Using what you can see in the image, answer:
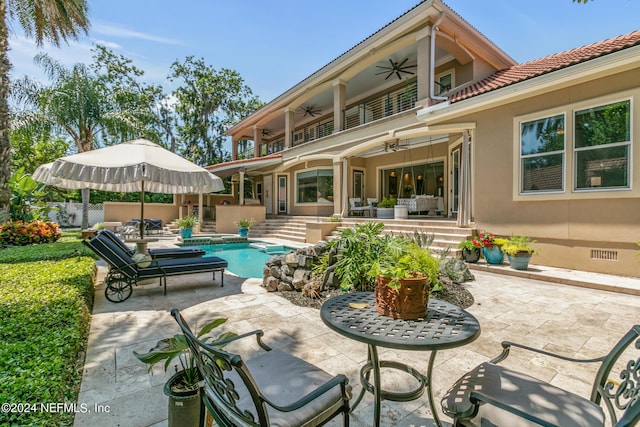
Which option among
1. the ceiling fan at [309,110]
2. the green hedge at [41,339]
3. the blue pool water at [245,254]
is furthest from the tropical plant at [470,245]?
the ceiling fan at [309,110]

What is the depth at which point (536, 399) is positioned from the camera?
175 cm

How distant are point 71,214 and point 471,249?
79.6 feet

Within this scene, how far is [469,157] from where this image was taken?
9648 millimetres

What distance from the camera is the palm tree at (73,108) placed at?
14.9m

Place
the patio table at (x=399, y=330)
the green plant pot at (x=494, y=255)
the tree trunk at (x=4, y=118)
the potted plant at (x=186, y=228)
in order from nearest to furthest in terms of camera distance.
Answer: the patio table at (x=399, y=330) → the green plant pot at (x=494, y=255) → the tree trunk at (x=4, y=118) → the potted plant at (x=186, y=228)

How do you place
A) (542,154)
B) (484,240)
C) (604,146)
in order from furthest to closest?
(484,240)
(542,154)
(604,146)

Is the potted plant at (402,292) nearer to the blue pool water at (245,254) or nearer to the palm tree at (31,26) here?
the blue pool water at (245,254)

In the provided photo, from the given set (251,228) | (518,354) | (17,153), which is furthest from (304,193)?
(17,153)

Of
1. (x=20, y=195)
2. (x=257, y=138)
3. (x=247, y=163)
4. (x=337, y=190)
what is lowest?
(x=20, y=195)

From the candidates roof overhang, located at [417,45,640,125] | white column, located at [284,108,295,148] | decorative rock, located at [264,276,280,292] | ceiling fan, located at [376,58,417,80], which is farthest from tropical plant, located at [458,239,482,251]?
white column, located at [284,108,295,148]

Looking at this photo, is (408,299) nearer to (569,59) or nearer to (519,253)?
(519,253)

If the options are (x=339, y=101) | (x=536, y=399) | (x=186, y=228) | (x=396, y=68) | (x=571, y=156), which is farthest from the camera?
(x=186, y=228)

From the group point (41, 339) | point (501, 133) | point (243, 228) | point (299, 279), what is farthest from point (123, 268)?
point (243, 228)

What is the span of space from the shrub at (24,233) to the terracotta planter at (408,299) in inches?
507
